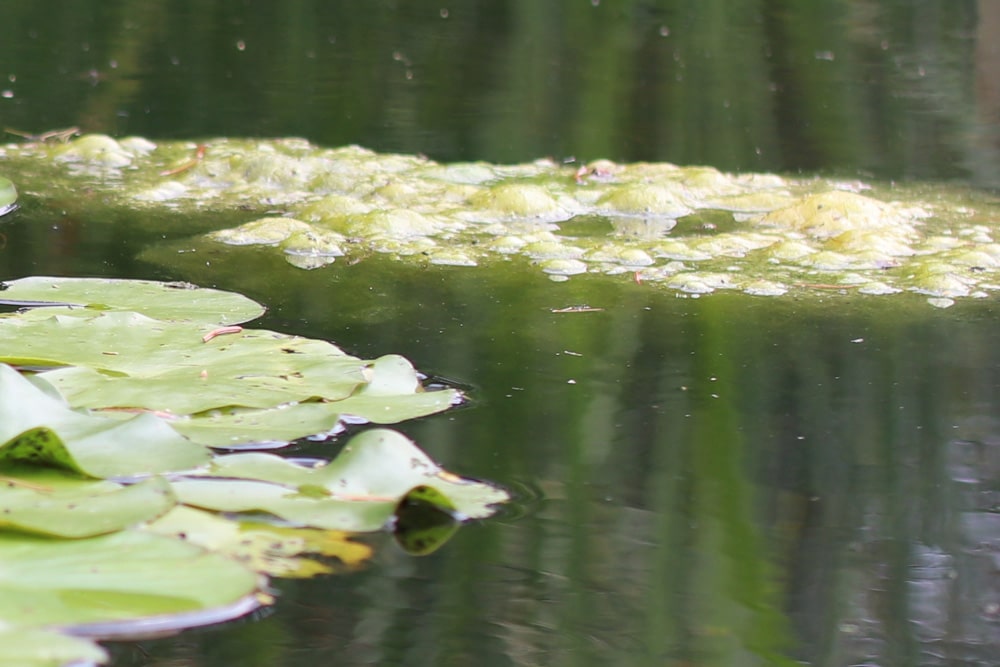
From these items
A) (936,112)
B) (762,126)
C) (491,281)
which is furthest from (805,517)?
(936,112)

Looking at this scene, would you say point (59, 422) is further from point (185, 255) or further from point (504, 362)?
point (185, 255)

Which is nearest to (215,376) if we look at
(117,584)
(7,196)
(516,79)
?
(117,584)

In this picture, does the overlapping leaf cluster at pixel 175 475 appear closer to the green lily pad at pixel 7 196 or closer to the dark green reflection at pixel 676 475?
the dark green reflection at pixel 676 475

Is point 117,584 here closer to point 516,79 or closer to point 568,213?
point 568,213

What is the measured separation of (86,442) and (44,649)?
1.15 ft

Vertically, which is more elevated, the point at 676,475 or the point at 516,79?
the point at 516,79

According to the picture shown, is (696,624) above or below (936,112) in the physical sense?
below

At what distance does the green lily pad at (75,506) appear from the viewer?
0.99m

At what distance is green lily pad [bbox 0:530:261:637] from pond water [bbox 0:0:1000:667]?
23mm

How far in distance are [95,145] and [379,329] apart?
4.86ft

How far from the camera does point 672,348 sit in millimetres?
1683

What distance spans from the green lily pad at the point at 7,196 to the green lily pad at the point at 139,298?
608mm

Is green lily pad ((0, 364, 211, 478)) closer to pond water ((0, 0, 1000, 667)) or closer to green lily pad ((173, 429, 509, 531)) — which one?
green lily pad ((173, 429, 509, 531))

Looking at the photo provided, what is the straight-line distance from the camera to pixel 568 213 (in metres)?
2.54
